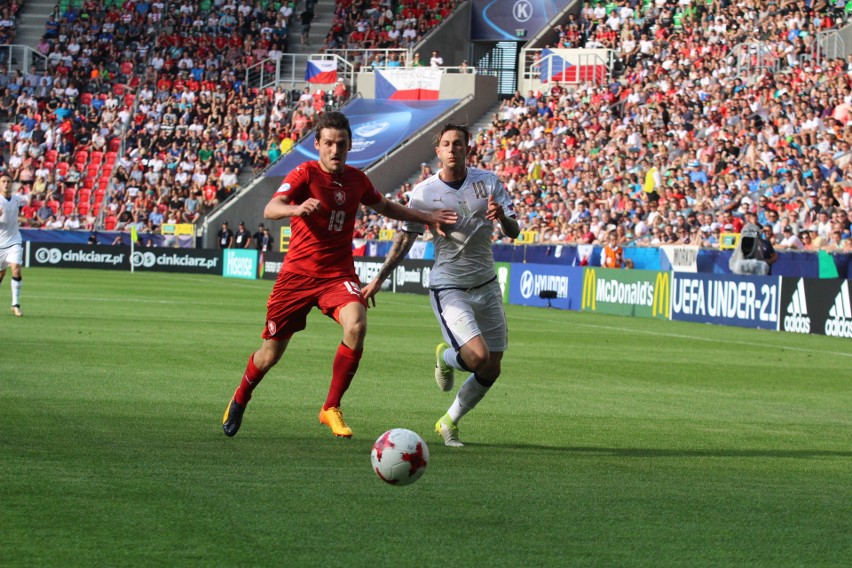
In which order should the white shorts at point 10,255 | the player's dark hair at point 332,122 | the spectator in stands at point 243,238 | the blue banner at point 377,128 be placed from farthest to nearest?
the blue banner at point 377,128 < the spectator in stands at point 243,238 < the white shorts at point 10,255 < the player's dark hair at point 332,122

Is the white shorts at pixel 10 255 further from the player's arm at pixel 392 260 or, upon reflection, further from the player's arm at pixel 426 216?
the player's arm at pixel 426 216

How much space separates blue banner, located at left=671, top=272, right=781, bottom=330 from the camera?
24.9m

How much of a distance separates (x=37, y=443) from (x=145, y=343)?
8.84 meters

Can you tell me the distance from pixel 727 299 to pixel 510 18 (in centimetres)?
3059

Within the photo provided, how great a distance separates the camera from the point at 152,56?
56188mm

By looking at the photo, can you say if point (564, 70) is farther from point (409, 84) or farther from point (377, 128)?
point (377, 128)

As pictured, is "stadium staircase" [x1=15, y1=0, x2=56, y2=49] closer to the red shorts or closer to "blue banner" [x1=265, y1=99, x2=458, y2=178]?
"blue banner" [x1=265, y1=99, x2=458, y2=178]

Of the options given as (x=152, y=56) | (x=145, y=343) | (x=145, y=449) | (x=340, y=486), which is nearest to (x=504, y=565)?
(x=340, y=486)

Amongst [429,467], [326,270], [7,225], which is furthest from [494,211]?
[7,225]

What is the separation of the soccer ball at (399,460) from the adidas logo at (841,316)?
1721cm

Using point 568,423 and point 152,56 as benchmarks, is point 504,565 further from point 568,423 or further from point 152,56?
point 152,56

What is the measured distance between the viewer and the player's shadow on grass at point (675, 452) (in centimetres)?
Answer: 887

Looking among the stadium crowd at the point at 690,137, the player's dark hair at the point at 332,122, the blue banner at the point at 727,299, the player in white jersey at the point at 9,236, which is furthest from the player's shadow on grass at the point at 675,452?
the stadium crowd at the point at 690,137

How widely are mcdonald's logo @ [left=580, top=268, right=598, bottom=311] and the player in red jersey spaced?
2138 cm
